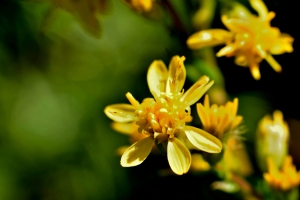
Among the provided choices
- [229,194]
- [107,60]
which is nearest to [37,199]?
[107,60]

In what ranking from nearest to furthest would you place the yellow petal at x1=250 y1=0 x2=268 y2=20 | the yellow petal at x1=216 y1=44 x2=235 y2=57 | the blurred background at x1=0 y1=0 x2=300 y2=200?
1. the yellow petal at x1=216 y1=44 x2=235 y2=57
2. the yellow petal at x1=250 y1=0 x2=268 y2=20
3. the blurred background at x1=0 y1=0 x2=300 y2=200

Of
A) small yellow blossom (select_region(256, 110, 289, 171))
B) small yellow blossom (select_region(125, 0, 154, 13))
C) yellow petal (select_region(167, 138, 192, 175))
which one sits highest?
small yellow blossom (select_region(125, 0, 154, 13))

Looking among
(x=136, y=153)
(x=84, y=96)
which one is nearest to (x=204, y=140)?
(x=136, y=153)

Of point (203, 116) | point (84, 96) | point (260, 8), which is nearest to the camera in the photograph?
point (203, 116)

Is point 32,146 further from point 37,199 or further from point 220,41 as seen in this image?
point 220,41

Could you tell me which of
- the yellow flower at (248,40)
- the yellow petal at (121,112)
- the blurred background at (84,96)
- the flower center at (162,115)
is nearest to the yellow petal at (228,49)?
the yellow flower at (248,40)

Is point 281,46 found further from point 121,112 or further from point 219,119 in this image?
point 121,112

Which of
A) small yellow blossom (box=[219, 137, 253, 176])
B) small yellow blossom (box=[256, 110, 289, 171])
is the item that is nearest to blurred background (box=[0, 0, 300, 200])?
small yellow blossom (box=[219, 137, 253, 176])

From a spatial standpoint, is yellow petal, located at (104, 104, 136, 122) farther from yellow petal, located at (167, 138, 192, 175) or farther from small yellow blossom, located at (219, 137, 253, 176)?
small yellow blossom, located at (219, 137, 253, 176)
